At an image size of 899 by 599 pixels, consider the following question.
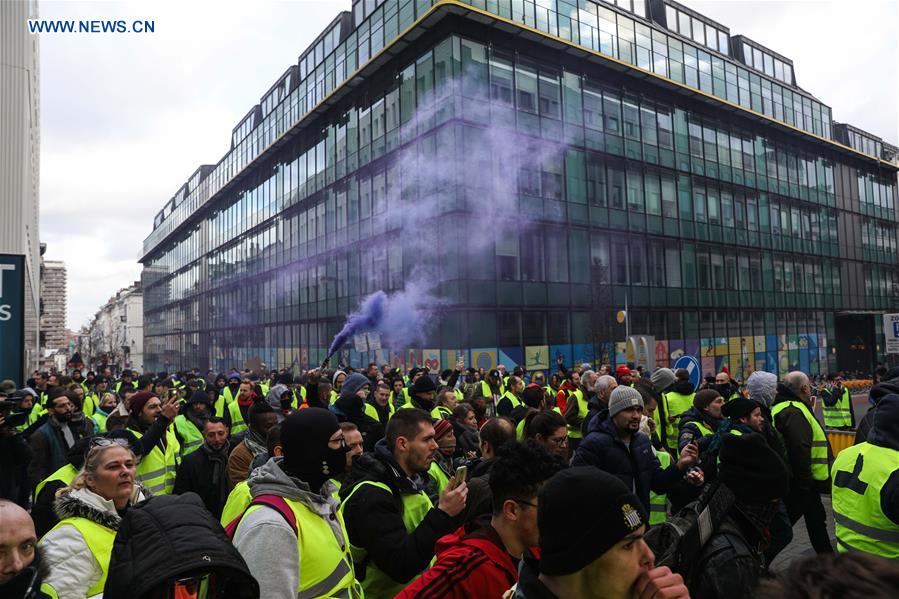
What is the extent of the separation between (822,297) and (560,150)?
27.5 m

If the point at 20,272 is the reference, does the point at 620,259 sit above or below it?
above

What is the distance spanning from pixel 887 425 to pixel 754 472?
1724 millimetres

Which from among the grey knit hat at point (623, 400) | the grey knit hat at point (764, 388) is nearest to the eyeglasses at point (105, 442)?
the grey knit hat at point (623, 400)

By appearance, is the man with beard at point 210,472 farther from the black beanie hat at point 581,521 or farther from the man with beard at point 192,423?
the black beanie hat at point 581,521

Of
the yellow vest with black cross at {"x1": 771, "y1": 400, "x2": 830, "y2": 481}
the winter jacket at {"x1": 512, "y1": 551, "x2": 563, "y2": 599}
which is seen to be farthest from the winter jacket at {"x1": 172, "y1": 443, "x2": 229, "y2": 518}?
the yellow vest with black cross at {"x1": 771, "y1": 400, "x2": 830, "y2": 481}

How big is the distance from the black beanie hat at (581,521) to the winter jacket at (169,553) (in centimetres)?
94

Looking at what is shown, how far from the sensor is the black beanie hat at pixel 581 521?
186 centimetres

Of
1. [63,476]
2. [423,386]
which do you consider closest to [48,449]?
[63,476]

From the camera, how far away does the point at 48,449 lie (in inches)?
267

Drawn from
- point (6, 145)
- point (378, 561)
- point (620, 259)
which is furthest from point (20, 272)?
point (620, 259)

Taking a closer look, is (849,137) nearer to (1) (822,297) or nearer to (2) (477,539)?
(1) (822,297)

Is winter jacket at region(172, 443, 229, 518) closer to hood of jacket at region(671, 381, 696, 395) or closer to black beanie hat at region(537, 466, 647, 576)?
black beanie hat at region(537, 466, 647, 576)

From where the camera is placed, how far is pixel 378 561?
10.4 feet

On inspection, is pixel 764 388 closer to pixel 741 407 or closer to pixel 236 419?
pixel 741 407
